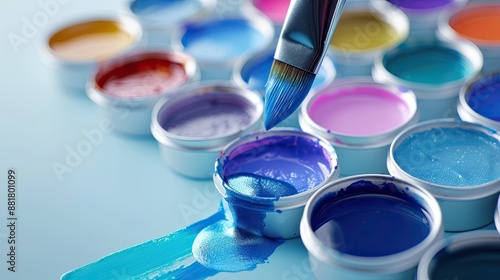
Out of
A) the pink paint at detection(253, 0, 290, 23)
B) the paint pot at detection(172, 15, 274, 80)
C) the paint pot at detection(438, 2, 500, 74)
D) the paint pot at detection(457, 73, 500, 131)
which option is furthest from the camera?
the pink paint at detection(253, 0, 290, 23)

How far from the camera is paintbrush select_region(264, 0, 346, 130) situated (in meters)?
1.88

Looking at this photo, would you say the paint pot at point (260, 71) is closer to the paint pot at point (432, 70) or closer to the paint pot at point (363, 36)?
the paint pot at point (363, 36)

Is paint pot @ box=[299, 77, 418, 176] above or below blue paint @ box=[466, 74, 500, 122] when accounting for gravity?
below

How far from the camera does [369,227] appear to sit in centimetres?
187

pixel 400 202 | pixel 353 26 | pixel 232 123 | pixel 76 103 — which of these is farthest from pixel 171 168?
pixel 353 26

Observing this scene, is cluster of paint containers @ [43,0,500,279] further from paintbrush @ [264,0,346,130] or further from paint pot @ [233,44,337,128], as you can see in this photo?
paintbrush @ [264,0,346,130]

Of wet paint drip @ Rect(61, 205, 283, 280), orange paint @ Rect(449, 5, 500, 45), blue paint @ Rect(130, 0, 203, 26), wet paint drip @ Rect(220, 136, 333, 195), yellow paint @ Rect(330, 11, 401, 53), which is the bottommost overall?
wet paint drip @ Rect(61, 205, 283, 280)

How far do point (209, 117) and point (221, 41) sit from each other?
518 millimetres

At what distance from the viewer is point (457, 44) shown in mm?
2549

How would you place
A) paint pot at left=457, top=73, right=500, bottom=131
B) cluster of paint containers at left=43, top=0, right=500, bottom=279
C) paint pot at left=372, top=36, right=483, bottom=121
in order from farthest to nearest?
paint pot at left=372, top=36, right=483, bottom=121 → paint pot at left=457, top=73, right=500, bottom=131 → cluster of paint containers at left=43, top=0, right=500, bottom=279

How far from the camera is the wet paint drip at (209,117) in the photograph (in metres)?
2.32

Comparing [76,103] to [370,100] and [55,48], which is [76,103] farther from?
[370,100]

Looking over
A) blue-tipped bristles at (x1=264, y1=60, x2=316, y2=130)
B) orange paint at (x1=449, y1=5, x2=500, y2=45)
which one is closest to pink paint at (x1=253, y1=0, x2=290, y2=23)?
orange paint at (x1=449, y1=5, x2=500, y2=45)

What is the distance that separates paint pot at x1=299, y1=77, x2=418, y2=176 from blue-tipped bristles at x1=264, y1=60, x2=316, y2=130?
0.23 meters
